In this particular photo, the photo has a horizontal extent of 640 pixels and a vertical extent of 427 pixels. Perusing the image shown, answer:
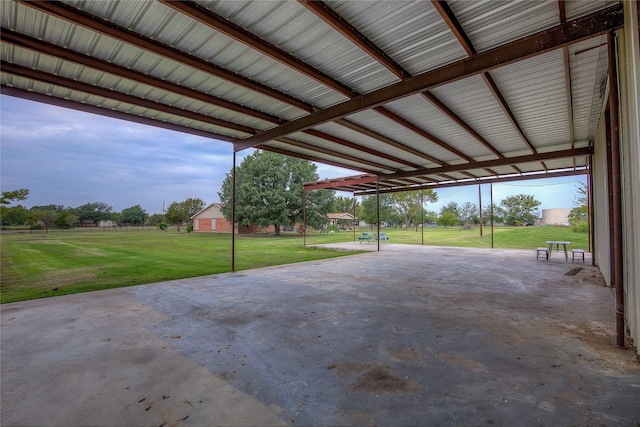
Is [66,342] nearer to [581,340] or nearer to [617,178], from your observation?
[581,340]

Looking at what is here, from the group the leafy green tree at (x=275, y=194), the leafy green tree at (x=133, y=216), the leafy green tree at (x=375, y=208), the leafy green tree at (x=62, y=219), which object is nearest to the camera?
the leafy green tree at (x=275, y=194)

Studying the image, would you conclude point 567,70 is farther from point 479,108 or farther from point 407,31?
point 407,31

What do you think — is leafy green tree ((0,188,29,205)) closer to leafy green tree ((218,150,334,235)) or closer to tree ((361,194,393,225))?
leafy green tree ((218,150,334,235))

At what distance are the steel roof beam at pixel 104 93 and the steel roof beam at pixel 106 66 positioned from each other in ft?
2.88

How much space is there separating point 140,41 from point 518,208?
5339 centimetres

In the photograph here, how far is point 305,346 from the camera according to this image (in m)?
3.16

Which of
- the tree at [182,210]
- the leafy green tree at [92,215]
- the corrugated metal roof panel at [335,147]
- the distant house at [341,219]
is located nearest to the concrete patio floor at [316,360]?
the corrugated metal roof panel at [335,147]

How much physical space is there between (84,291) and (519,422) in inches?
293

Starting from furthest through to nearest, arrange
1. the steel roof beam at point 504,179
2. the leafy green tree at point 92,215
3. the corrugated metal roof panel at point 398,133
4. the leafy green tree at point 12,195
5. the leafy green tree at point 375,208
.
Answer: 1. the leafy green tree at point 92,215
2. the leafy green tree at point 375,208
3. the leafy green tree at point 12,195
4. the steel roof beam at point 504,179
5. the corrugated metal roof panel at point 398,133

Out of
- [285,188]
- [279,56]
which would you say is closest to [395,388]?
[279,56]

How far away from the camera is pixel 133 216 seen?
63.6m

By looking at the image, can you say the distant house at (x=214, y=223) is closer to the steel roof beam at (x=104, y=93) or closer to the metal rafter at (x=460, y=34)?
the steel roof beam at (x=104, y=93)

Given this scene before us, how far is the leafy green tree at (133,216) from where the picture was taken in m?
62.9

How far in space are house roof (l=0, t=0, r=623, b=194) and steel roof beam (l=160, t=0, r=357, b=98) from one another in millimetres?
15
